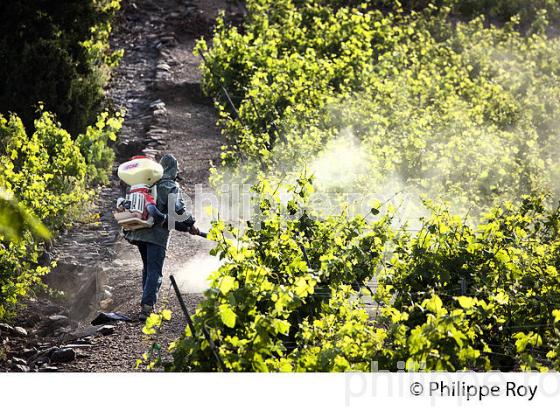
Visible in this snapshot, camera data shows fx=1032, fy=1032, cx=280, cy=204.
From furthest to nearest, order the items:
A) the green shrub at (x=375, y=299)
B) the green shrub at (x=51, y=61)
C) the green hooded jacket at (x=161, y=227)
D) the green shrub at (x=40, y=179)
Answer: the green shrub at (x=51, y=61), the green shrub at (x=40, y=179), the green hooded jacket at (x=161, y=227), the green shrub at (x=375, y=299)

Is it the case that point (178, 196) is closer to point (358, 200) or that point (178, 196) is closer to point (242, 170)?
point (358, 200)

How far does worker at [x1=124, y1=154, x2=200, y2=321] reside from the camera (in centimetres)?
784

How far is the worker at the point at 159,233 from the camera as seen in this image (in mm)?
7844

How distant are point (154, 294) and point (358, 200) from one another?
6.39ft

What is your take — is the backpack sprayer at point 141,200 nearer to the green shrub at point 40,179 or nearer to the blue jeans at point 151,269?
the blue jeans at point 151,269

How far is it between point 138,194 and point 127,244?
2639mm

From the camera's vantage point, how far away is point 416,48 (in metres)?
14.7

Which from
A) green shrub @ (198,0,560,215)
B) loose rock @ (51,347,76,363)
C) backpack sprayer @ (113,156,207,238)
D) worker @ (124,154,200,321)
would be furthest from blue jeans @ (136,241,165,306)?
green shrub @ (198,0,560,215)

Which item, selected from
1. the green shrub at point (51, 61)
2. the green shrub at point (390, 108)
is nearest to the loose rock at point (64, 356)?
the green shrub at point (390, 108)

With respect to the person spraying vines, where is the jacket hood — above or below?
above

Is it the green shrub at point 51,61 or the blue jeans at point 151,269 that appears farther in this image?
the green shrub at point 51,61

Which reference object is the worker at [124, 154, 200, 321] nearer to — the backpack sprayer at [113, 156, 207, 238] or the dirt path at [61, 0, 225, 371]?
the backpack sprayer at [113, 156, 207, 238]

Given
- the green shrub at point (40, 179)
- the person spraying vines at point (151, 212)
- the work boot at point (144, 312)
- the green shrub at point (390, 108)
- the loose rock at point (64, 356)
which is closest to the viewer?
the loose rock at point (64, 356)
